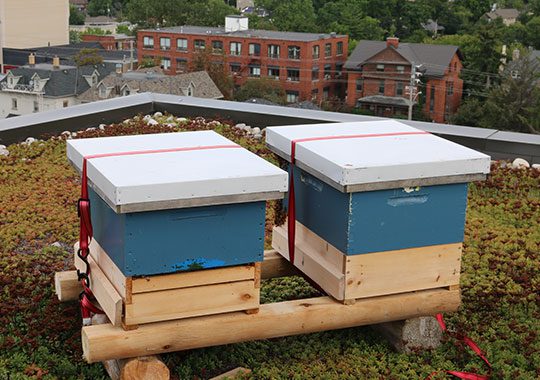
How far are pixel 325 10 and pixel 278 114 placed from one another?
71433mm

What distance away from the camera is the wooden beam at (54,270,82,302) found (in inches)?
194

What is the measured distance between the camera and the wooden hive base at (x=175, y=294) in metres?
4.14

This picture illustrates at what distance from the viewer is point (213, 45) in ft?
209

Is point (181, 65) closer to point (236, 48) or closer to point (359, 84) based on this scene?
point (236, 48)

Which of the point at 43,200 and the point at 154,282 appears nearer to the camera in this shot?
the point at 154,282

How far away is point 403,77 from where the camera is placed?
190 ft

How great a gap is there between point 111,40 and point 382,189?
79.1 meters

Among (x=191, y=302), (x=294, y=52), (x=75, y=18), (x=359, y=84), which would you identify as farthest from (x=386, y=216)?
(x=75, y=18)

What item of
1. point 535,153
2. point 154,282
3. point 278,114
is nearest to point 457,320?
point 154,282

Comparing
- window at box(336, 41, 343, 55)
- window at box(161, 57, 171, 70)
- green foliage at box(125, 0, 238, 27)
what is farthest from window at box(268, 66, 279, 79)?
green foliage at box(125, 0, 238, 27)

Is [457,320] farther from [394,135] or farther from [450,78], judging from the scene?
[450,78]

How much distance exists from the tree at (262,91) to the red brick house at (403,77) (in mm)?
5078

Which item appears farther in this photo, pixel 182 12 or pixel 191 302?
pixel 182 12

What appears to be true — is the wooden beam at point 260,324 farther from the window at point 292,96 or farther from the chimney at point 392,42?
the window at point 292,96
